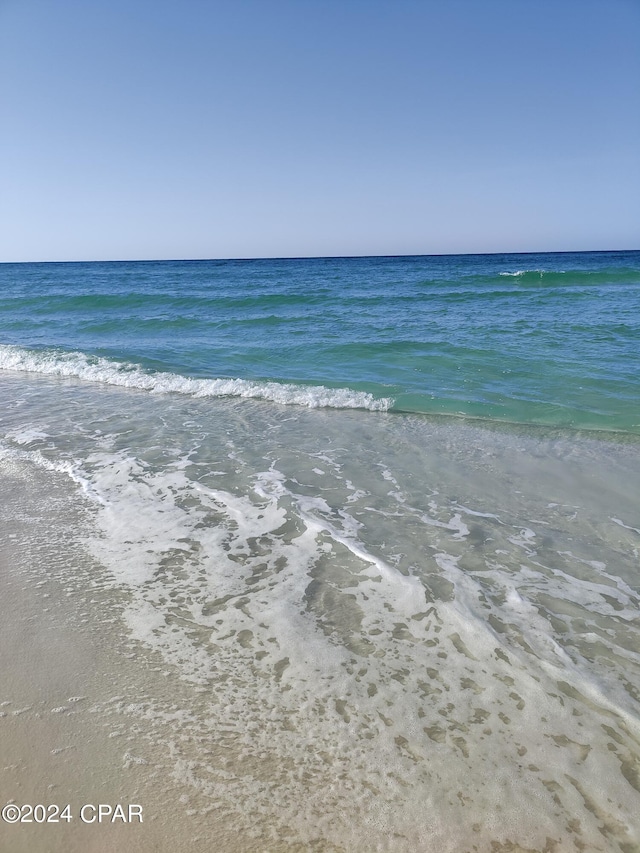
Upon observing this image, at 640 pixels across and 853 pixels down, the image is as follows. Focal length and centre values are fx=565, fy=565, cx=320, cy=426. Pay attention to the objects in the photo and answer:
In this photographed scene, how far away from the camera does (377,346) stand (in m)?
12.1

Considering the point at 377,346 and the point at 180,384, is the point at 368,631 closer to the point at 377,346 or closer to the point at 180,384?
the point at 180,384

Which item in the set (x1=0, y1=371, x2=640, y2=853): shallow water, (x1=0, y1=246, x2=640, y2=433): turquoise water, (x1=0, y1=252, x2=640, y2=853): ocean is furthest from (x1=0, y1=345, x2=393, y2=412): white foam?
(x1=0, y1=371, x2=640, y2=853): shallow water

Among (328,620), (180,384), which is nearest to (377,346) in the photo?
(180,384)

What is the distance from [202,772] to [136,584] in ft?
5.04

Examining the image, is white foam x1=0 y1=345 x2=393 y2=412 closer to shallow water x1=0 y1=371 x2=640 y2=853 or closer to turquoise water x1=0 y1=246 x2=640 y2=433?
turquoise water x1=0 y1=246 x2=640 y2=433

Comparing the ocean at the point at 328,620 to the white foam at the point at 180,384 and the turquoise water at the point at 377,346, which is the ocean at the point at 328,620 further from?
the turquoise water at the point at 377,346

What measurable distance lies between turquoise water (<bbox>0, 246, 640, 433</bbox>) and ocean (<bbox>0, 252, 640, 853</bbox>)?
0.27 meters

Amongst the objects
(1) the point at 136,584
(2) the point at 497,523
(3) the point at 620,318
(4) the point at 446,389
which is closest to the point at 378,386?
(4) the point at 446,389

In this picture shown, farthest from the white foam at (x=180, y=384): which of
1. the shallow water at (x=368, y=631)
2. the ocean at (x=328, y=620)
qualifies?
the shallow water at (x=368, y=631)

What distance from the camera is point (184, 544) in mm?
4004

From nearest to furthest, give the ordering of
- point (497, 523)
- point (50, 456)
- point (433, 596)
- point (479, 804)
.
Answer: point (479, 804) → point (433, 596) → point (497, 523) → point (50, 456)

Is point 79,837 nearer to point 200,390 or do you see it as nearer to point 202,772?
point 202,772

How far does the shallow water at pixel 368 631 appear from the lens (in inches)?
81.3

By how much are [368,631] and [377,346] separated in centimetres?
946
